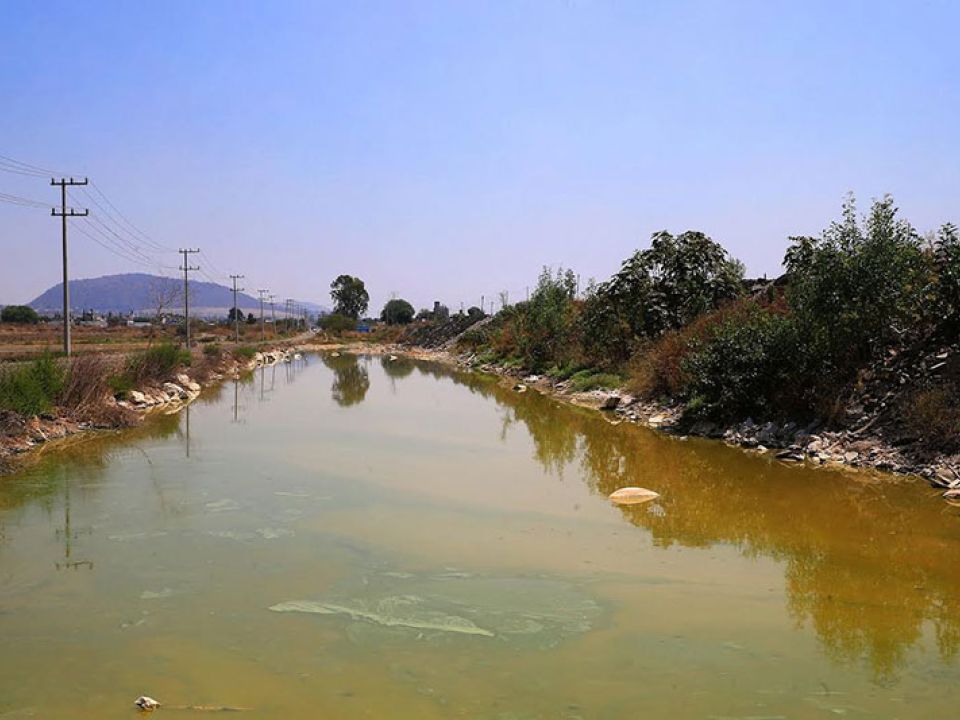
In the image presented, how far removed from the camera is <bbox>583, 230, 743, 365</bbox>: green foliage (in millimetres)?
23188

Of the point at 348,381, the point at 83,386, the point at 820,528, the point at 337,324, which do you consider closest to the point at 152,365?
the point at 83,386

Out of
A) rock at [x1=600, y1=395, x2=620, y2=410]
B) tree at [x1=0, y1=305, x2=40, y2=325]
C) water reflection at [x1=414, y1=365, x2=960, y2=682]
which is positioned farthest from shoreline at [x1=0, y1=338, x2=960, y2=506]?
tree at [x1=0, y1=305, x2=40, y2=325]

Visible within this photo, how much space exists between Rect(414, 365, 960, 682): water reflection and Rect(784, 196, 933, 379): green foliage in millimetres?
2898

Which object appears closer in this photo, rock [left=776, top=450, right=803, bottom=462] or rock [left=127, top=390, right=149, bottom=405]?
rock [left=776, top=450, right=803, bottom=462]

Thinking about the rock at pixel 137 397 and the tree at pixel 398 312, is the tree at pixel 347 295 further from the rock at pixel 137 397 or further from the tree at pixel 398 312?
the rock at pixel 137 397

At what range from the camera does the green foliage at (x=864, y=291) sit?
1404 centimetres

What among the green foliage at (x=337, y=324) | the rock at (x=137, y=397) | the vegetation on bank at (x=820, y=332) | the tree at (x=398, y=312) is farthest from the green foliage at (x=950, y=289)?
the tree at (x=398, y=312)

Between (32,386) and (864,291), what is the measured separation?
15271mm

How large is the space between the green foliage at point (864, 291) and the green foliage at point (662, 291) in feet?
25.1

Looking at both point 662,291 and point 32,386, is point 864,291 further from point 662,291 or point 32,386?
point 32,386

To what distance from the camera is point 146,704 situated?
494 centimetres

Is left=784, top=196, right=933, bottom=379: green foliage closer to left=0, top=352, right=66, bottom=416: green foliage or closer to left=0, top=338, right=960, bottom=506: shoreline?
left=0, top=338, right=960, bottom=506: shoreline

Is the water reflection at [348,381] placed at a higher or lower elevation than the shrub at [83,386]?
lower

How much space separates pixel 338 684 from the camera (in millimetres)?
5266
